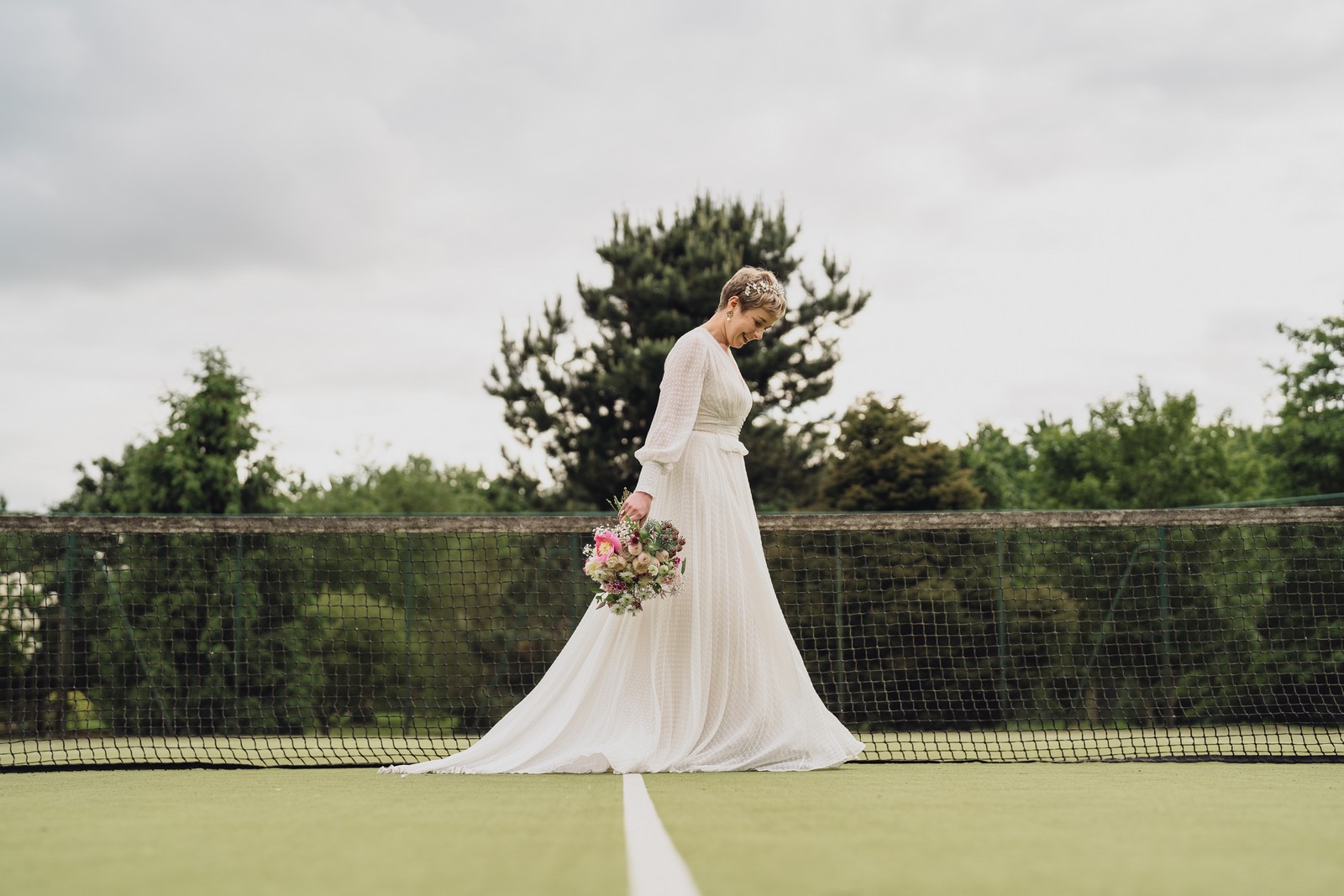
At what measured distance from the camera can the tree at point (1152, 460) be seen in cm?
2427

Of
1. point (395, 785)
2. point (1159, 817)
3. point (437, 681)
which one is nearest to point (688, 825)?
point (1159, 817)

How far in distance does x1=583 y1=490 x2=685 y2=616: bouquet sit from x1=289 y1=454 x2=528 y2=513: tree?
23277 millimetres

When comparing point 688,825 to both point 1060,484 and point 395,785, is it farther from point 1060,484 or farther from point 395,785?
point 1060,484

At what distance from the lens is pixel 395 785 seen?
4762 mm

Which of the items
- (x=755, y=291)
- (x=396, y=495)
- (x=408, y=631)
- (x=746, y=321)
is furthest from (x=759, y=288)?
(x=396, y=495)

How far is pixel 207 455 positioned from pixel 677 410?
15.0 metres

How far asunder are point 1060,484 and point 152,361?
19767mm

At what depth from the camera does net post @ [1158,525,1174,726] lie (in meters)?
9.90

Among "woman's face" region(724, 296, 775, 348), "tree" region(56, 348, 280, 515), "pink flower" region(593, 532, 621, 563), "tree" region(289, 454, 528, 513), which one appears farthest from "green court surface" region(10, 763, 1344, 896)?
"tree" region(289, 454, 528, 513)

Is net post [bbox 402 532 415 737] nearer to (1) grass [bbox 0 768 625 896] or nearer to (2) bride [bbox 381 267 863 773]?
(2) bride [bbox 381 267 863 773]

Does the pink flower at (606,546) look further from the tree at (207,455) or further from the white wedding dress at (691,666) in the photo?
the tree at (207,455)

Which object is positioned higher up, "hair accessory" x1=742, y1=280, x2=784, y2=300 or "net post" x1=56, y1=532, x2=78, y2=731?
"hair accessory" x1=742, y1=280, x2=784, y2=300

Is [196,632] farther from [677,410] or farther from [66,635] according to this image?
[677,410]

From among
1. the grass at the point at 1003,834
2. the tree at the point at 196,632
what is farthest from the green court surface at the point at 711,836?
the tree at the point at 196,632
